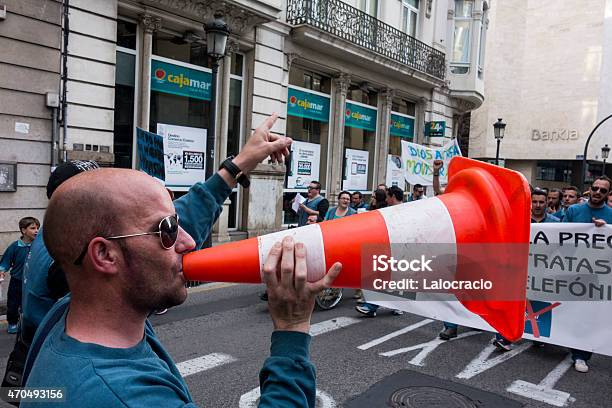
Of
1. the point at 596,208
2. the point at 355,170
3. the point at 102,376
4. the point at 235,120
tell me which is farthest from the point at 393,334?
the point at 355,170

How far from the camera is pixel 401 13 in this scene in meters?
19.5

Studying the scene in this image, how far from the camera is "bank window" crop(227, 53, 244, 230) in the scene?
45.6 ft

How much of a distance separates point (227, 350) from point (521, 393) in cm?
308

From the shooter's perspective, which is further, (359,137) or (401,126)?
(401,126)

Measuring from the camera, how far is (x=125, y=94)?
11602 millimetres

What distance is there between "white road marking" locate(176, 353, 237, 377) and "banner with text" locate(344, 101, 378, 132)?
13.3 meters

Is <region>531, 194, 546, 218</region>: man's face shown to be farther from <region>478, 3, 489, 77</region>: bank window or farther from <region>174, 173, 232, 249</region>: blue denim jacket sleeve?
<region>478, 3, 489, 77</region>: bank window

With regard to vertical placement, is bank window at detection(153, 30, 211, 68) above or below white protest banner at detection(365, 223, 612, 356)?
above

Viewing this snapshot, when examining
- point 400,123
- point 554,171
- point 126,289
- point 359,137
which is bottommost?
point 126,289

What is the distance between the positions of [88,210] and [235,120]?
1308cm

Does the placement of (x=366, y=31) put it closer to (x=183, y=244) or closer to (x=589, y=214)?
(x=589, y=214)

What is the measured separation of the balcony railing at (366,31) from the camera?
14.9m

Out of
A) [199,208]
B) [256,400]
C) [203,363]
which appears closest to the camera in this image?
[199,208]

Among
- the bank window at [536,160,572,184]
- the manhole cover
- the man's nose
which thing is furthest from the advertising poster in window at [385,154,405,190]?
the bank window at [536,160,572,184]
